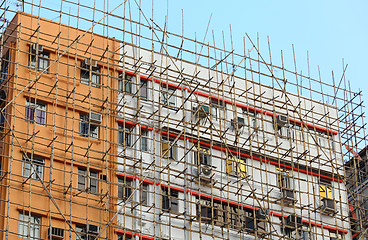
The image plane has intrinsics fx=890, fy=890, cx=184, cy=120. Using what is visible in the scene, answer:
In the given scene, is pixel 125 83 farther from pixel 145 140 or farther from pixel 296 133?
pixel 296 133

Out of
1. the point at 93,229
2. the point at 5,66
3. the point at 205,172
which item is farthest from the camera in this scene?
the point at 205,172

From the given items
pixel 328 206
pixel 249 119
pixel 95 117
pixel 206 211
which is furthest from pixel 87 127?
pixel 328 206

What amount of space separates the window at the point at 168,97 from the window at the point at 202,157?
5.25 ft

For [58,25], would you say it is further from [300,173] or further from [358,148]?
[358,148]

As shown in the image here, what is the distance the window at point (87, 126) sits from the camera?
24725 millimetres

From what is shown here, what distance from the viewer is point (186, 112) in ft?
88.9

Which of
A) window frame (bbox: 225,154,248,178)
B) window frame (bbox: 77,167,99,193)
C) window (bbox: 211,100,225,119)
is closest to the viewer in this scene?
window frame (bbox: 77,167,99,193)

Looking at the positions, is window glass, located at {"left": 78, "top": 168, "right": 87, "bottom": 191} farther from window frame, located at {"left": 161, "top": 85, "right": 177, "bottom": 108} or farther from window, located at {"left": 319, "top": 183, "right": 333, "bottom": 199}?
window, located at {"left": 319, "top": 183, "right": 333, "bottom": 199}

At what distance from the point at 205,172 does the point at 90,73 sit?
4396mm

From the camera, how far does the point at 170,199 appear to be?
82.2ft

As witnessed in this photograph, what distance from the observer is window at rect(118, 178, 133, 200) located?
24.3 m

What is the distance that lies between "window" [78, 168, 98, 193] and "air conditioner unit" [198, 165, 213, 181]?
10.5ft

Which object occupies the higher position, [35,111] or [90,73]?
[90,73]

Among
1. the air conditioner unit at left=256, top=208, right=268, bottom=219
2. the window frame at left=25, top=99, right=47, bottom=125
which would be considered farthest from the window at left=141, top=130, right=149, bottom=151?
the air conditioner unit at left=256, top=208, right=268, bottom=219
